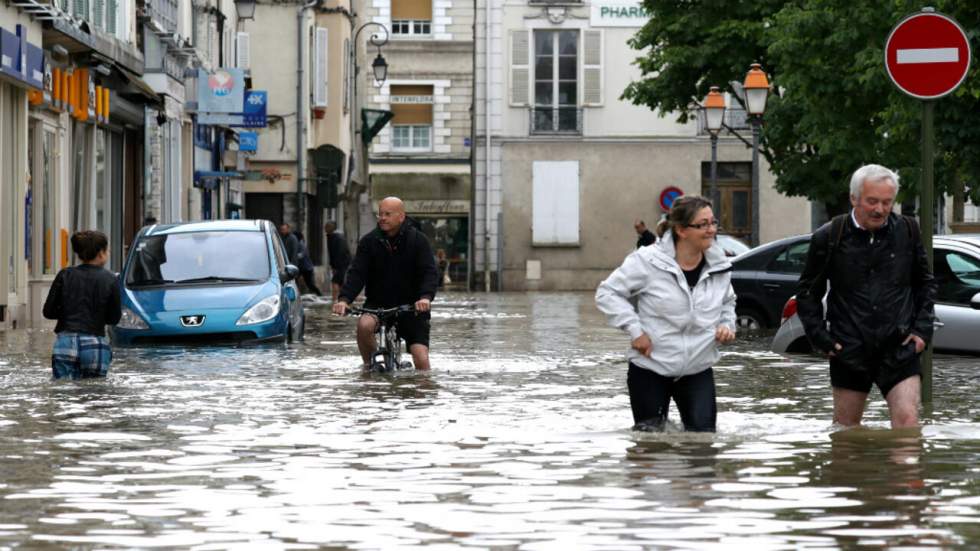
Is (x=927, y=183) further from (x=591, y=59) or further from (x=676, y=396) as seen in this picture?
(x=591, y=59)

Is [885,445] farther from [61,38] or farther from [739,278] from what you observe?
[61,38]

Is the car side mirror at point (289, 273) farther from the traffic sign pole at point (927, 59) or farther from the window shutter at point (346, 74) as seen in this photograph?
the window shutter at point (346, 74)

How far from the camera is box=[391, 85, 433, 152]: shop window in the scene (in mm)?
73188

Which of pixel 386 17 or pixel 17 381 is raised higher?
pixel 386 17

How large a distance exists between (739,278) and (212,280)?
6834 mm

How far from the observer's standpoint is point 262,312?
21625mm

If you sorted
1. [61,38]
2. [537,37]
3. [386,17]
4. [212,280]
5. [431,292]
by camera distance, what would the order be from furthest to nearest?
[386,17] < [537,37] < [61,38] < [212,280] < [431,292]

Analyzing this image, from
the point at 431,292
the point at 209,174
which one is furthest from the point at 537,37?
the point at 431,292

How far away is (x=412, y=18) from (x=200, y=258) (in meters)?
49.6

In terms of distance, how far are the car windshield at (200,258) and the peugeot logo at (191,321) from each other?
1005mm

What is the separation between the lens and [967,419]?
13.3 meters

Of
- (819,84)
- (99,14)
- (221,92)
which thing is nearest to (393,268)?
(99,14)

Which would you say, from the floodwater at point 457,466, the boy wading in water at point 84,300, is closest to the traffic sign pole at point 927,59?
the floodwater at point 457,466

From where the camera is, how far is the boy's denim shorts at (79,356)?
53.1 feet
